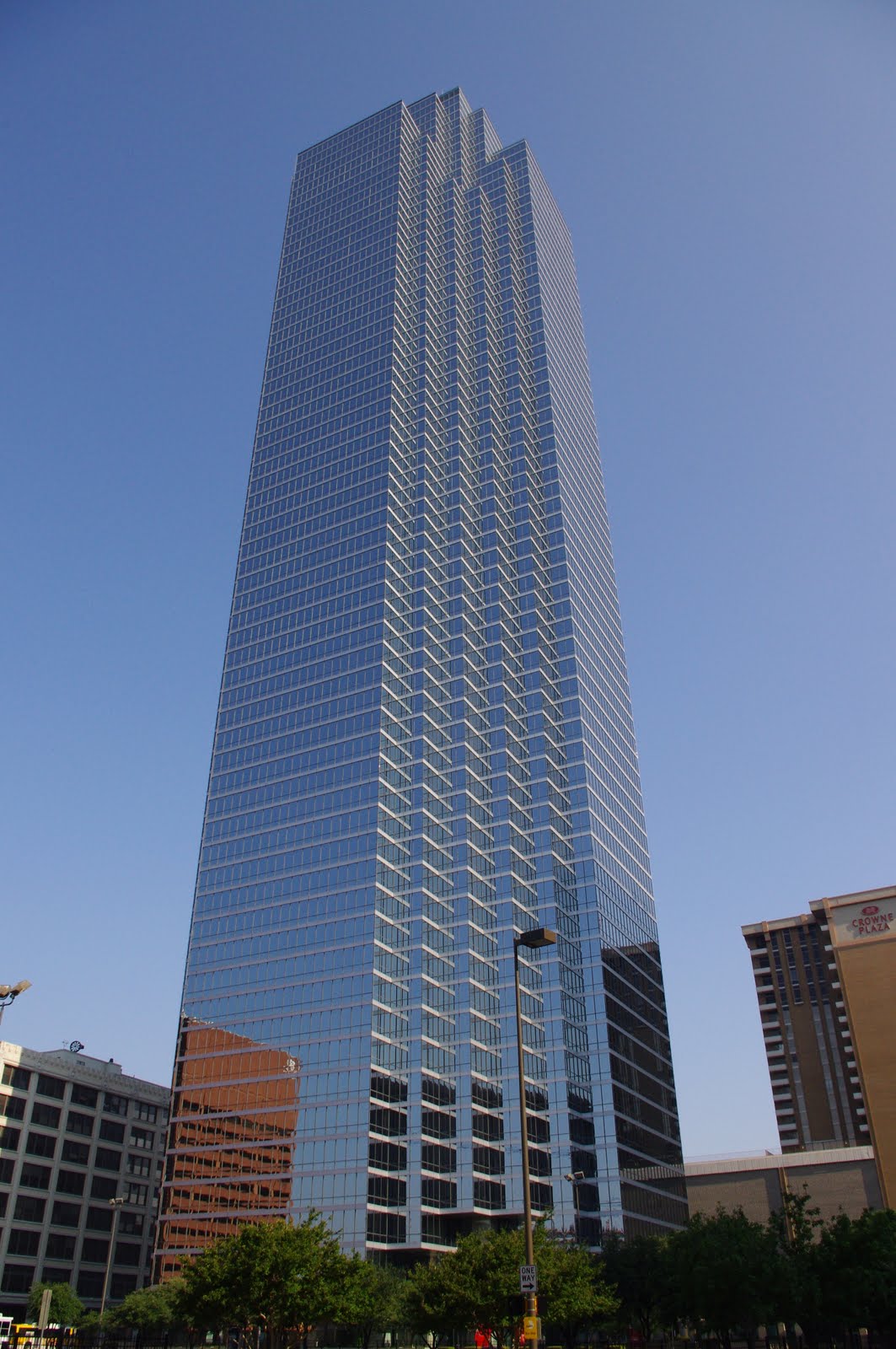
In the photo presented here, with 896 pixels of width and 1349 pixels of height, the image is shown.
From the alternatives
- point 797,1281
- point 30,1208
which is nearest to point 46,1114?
point 30,1208

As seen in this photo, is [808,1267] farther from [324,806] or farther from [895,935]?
[895,935]

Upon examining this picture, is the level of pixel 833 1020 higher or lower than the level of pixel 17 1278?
higher

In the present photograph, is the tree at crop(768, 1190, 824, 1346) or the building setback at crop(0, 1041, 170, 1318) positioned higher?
the building setback at crop(0, 1041, 170, 1318)

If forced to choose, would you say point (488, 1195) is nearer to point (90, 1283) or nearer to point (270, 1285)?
point (90, 1283)

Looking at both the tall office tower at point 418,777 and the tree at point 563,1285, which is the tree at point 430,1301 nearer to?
the tree at point 563,1285

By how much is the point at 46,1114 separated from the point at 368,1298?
257 ft

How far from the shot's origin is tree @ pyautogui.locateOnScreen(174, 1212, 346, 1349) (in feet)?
192

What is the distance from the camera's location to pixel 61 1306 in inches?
3984

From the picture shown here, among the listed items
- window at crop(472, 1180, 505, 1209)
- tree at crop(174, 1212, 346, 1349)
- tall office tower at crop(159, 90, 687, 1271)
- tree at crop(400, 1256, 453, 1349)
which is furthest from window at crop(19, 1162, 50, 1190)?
tree at crop(400, 1256, 453, 1349)

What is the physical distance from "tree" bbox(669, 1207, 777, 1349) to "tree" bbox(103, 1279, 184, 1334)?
50.2 metres

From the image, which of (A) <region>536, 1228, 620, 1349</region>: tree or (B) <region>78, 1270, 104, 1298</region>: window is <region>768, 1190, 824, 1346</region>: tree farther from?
(B) <region>78, 1270, 104, 1298</region>: window

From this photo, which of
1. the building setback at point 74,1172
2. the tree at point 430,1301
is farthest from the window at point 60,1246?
the tree at point 430,1301

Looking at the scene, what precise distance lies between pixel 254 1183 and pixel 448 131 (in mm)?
179446

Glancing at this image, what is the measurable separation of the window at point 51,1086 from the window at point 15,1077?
2091 millimetres
